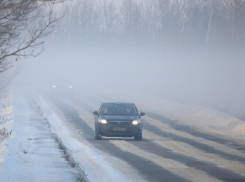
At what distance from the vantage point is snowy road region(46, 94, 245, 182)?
957cm

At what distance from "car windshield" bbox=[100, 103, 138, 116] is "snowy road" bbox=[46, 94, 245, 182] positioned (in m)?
1.09

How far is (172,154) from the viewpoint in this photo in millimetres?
12805

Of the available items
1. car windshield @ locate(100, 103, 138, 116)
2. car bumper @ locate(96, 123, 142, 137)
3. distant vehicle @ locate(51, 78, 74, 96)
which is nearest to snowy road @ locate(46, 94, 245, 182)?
car bumper @ locate(96, 123, 142, 137)

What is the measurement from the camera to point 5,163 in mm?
9047

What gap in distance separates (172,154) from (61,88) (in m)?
30.5

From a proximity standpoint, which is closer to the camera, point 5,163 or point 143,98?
point 5,163

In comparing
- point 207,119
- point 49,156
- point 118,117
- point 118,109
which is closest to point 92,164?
point 49,156

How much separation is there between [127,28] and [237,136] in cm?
5623

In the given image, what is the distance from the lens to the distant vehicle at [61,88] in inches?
1645

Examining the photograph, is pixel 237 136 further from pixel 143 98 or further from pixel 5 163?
pixel 143 98

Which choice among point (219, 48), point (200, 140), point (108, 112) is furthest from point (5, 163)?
point (219, 48)

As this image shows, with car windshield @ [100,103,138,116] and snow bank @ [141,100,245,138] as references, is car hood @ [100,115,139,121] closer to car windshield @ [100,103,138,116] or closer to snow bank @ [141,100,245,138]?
car windshield @ [100,103,138,116]

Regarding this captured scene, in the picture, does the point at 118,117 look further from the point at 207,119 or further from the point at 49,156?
the point at 207,119

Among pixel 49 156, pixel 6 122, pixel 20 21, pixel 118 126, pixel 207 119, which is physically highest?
pixel 20 21
